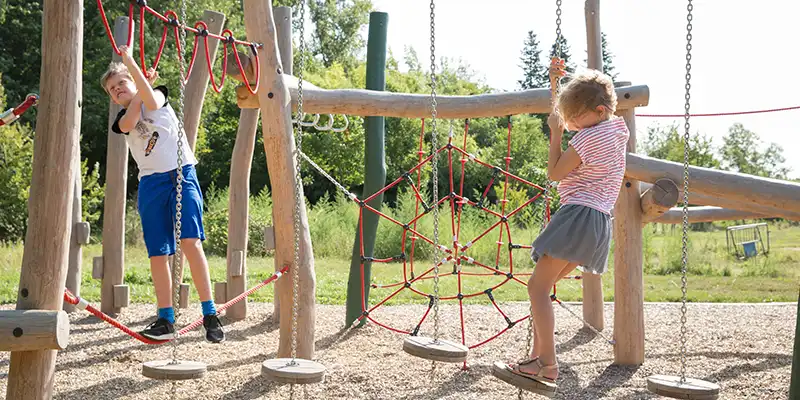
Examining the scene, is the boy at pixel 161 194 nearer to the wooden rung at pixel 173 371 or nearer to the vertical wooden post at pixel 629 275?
the wooden rung at pixel 173 371

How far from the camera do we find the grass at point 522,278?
9.94 meters

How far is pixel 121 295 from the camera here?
7.21 meters

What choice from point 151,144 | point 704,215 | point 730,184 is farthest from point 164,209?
point 704,215

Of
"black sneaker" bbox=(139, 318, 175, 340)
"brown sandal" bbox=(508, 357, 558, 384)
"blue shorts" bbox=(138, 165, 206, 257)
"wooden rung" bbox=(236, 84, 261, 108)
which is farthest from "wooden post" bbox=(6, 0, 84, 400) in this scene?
"brown sandal" bbox=(508, 357, 558, 384)

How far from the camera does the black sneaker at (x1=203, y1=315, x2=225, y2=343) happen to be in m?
4.38

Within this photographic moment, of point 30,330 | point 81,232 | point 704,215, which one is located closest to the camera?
point 30,330

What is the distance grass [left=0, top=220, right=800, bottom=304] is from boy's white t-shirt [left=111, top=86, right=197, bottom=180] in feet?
14.3

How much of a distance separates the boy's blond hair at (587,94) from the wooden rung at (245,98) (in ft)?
8.30

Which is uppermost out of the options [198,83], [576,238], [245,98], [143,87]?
[198,83]

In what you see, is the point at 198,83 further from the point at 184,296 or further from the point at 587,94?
the point at 587,94

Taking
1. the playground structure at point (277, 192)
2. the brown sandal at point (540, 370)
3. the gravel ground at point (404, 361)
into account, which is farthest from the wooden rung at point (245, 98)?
the brown sandal at point (540, 370)

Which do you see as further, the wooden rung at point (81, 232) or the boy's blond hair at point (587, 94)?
the wooden rung at point (81, 232)

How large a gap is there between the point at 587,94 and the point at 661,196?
2.13 m

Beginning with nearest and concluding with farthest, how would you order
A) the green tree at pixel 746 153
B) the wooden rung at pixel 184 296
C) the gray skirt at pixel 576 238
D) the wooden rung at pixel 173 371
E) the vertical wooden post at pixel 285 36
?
the gray skirt at pixel 576 238 < the wooden rung at pixel 173 371 < the vertical wooden post at pixel 285 36 < the wooden rung at pixel 184 296 < the green tree at pixel 746 153
